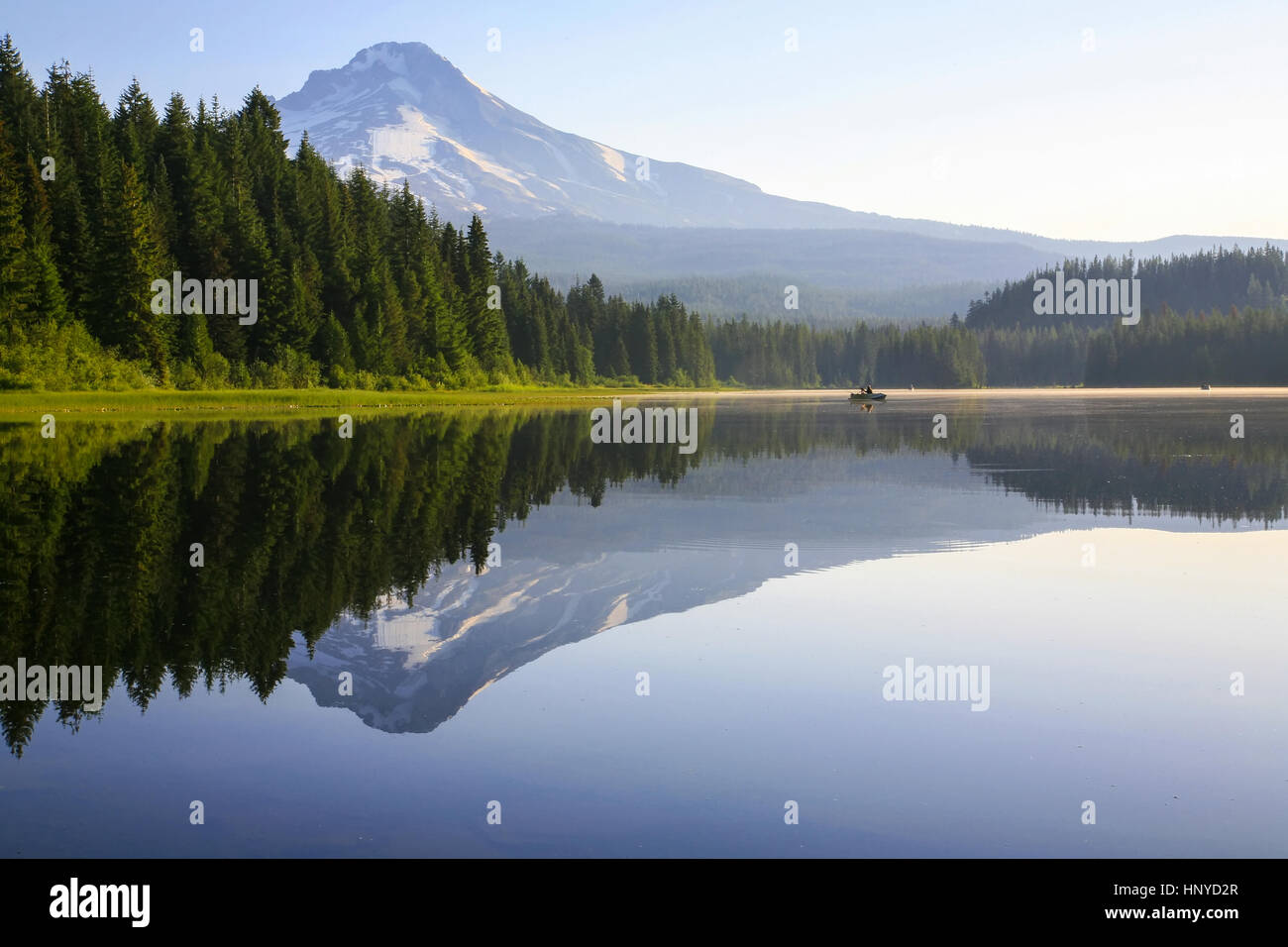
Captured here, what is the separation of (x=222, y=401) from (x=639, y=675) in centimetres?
7399

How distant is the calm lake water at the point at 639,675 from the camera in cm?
869

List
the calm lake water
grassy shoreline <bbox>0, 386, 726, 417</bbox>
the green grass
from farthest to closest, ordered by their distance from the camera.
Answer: grassy shoreline <bbox>0, 386, 726, 417</bbox>
the green grass
the calm lake water

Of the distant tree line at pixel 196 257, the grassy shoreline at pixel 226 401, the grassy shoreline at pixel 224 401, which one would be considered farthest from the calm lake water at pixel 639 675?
the distant tree line at pixel 196 257

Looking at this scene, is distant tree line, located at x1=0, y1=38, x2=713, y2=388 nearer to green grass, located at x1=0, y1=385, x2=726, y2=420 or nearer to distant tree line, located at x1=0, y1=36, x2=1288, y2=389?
distant tree line, located at x1=0, y1=36, x2=1288, y2=389

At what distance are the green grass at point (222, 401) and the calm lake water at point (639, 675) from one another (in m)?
43.8

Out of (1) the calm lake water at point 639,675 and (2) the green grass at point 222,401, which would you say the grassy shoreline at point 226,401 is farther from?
(1) the calm lake water at point 639,675

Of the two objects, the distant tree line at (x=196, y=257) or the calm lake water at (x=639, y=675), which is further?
the distant tree line at (x=196, y=257)

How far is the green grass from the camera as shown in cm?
6925

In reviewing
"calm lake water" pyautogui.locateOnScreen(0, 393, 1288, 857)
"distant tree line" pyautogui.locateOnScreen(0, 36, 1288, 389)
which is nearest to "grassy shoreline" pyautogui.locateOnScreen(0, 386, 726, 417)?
"distant tree line" pyautogui.locateOnScreen(0, 36, 1288, 389)

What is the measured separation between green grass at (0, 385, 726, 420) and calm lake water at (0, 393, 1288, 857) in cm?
4377

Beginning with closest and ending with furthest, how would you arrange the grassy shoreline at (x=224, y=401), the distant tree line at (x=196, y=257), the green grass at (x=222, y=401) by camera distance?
the green grass at (x=222, y=401)
the grassy shoreline at (x=224, y=401)
the distant tree line at (x=196, y=257)
